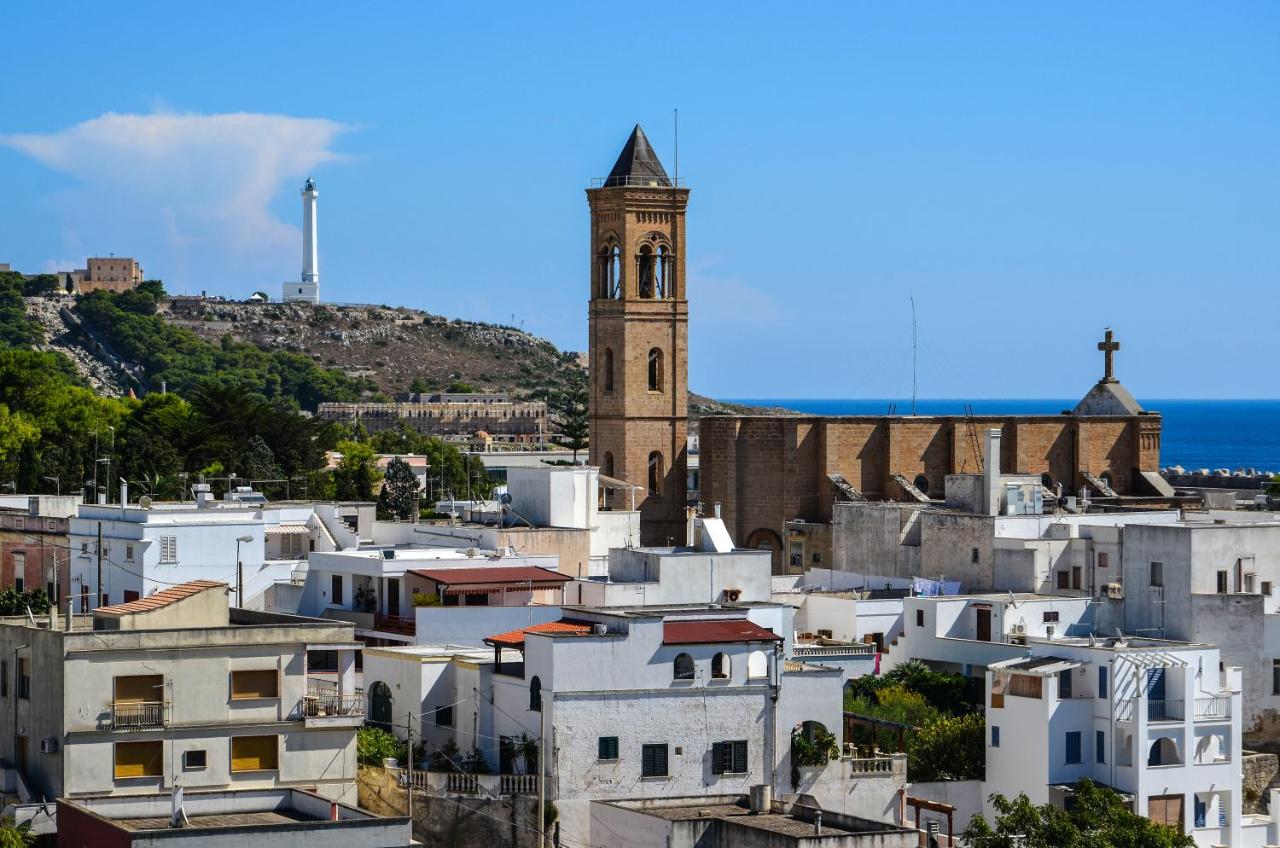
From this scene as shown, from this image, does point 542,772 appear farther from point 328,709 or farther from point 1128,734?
point 1128,734

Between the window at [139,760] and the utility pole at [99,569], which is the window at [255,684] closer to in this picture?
the window at [139,760]

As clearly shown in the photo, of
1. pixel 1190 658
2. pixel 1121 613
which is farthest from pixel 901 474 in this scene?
pixel 1190 658

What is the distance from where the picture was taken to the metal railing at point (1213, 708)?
125 feet

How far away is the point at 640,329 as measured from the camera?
61875 mm

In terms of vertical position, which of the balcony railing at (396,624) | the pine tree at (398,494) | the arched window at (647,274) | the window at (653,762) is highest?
the arched window at (647,274)

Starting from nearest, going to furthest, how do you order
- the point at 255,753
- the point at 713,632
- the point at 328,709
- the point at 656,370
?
1. the point at 255,753
2. the point at 328,709
3. the point at 713,632
4. the point at 656,370

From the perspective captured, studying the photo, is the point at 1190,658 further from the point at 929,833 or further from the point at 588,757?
the point at 588,757

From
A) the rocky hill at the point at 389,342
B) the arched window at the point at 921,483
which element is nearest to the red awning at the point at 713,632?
the arched window at the point at 921,483

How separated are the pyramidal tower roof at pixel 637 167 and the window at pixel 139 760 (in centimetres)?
3366

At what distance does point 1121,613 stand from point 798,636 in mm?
5902

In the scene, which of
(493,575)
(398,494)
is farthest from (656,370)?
(493,575)

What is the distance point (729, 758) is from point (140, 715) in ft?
27.9

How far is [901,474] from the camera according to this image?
58.9 m

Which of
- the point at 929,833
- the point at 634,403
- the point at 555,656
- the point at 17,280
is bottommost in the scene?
the point at 929,833
